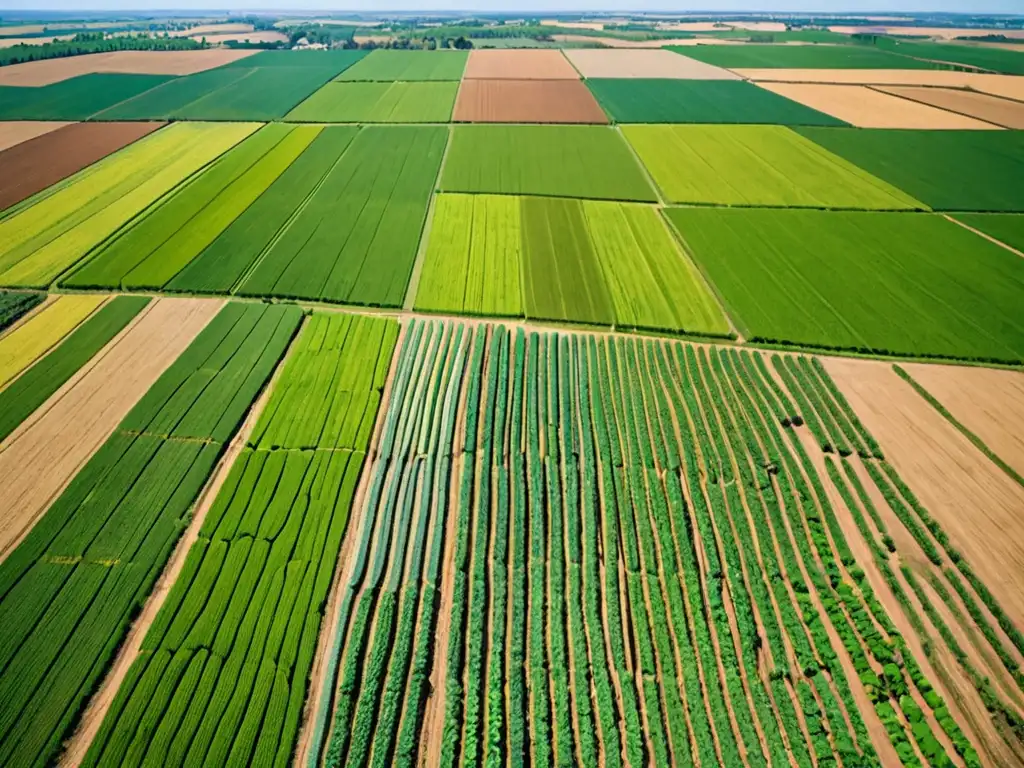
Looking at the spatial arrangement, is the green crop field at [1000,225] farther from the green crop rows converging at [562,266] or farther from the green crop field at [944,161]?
the green crop rows converging at [562,266]

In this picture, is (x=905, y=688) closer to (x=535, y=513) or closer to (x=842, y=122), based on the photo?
(x=535, y=513)

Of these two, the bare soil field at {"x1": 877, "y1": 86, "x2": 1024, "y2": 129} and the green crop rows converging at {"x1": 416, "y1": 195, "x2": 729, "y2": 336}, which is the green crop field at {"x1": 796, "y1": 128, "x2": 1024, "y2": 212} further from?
the green crop rows converging at {"x1": 416, "y1": 195, "x2": 729, "y2": 336}

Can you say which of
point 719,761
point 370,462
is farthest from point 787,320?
point 370,462

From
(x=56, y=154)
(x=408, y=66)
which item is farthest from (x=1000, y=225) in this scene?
(x=56, y=154)

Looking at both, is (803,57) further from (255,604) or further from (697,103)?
(255,604)

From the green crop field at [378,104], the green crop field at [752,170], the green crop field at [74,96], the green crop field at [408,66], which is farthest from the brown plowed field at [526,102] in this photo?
the green crop field at [74,96]
